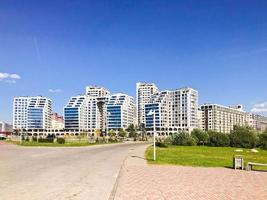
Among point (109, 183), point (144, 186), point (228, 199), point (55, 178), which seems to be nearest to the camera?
point (228, 199)

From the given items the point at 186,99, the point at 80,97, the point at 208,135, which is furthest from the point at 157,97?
the point at 208,135

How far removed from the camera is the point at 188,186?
12555 mm

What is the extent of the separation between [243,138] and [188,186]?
53.7m

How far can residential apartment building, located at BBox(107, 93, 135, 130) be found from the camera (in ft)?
589

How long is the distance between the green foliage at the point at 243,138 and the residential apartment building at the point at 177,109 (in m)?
103

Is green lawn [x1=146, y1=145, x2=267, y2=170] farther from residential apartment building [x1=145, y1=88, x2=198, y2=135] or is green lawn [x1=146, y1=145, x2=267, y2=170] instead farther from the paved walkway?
residential apartment building [x1=145, y1=88, x2=198, y2=135]

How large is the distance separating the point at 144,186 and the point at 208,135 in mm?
57926

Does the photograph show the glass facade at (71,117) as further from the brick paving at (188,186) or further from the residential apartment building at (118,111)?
the brick paving at (188,186)

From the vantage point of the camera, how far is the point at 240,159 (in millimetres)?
19219

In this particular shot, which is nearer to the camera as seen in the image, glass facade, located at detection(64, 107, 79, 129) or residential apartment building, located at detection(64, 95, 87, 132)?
residential apartment building, located at detection(64, 95, 87, 132)

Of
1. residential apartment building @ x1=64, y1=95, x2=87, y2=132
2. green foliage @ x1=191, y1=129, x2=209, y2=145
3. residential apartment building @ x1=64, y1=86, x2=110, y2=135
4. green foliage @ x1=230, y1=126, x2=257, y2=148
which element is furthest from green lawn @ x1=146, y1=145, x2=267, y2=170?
residential apartment building @ x1=64, y1=86, x2=110, y2=135

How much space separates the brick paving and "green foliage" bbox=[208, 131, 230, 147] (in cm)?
4978

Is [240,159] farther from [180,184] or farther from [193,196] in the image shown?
[193,196]

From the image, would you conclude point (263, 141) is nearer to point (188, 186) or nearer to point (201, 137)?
point (201, 137)
